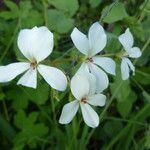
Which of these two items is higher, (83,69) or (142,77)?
(83,69)

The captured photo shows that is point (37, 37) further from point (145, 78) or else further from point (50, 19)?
point (145, 78)

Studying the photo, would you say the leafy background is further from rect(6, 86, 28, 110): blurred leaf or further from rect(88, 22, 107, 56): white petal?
rect(88, 22, 107, 56): white petal

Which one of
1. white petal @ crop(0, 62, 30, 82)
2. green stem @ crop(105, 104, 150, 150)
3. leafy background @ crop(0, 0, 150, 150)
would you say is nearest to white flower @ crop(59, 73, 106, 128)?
white petal @ crop(0, 62, 30, 82)

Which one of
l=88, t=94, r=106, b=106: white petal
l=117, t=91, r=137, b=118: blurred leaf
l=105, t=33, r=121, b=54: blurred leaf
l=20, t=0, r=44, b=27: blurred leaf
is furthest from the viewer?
l=117, t=91, r=137, b=118: blurred leaf

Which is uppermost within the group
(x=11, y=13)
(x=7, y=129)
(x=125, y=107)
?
(x=11, y=13)

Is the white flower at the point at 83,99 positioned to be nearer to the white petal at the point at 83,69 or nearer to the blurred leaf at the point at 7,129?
the white petal at the point at 83,69

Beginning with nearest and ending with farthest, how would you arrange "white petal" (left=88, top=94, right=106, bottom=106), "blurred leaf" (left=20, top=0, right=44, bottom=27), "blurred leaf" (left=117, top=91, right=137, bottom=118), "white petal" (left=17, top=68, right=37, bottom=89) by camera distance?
"white petal" (left=17, top=68, right=37, bottom=89)
"white petal" (left=88, top=94, right=106, bottom=106)
"blurred leaf" (left=20, top=0, right=44, bottom=27)
"blurred leaf" (left=117, top=91, right=137, bottom=118)

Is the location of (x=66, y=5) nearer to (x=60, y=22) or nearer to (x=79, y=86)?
(x=60, y=22)

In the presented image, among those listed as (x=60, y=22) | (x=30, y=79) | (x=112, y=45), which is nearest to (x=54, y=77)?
(x=30, y=79)

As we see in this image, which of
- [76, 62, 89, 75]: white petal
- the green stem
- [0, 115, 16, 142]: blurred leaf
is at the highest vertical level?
[76, 62, 89, 75]: white petal
